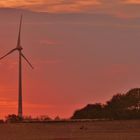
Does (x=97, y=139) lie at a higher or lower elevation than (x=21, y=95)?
lower

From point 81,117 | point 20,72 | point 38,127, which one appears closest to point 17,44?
point 20,72

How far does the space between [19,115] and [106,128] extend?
73.7 ft

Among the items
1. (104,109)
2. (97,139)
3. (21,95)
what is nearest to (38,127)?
(21,95)

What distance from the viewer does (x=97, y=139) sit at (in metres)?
96.1

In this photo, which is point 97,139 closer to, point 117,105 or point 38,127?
point 38,127

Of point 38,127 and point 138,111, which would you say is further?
point 138,111

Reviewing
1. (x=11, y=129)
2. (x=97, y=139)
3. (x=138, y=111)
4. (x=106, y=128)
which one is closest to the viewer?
(x=97, y=139)

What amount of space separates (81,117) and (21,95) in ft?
170

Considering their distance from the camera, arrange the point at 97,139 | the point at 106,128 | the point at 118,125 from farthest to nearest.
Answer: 1. the point at 118,125
2. the point at 106,128
3. the point at 97,139

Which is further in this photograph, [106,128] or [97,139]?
[106,128]

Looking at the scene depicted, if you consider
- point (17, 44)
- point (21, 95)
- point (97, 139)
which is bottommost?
point (97, 139)

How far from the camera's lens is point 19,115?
510ft

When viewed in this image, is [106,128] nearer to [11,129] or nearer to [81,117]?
[11,129]

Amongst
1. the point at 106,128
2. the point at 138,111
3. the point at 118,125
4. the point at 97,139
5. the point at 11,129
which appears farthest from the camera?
the point at 138,111
